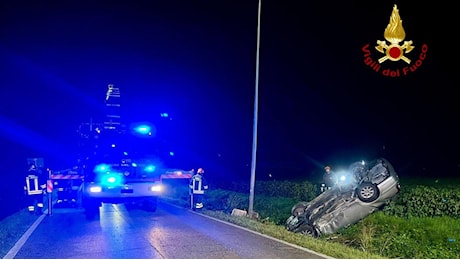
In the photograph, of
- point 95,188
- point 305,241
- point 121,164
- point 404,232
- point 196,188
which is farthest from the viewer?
point 196,188

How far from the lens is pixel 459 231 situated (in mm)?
9328

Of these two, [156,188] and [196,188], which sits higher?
[156,188]

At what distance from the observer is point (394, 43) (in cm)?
2042

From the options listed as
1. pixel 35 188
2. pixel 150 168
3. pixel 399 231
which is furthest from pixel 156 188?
pixel 399 231

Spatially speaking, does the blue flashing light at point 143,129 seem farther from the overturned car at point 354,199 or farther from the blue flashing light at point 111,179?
the overturned car at point 354,199

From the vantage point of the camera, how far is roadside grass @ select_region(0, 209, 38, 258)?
33.3 ft

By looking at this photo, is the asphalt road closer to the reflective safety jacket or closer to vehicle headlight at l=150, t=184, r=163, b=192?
vehicle headlight at l=150, t=184, r=163, b=192

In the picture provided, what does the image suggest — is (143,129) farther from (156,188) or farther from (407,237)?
(407,237)

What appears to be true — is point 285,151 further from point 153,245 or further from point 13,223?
point 153,245

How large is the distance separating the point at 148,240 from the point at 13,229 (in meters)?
4.25

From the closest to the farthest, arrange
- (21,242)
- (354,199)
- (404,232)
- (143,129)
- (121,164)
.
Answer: (404,232) → (21,242) → (354,199) → (121,164) → (143,129)

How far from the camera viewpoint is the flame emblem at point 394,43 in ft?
64.6

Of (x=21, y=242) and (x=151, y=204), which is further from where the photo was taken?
(x=151, y=204)

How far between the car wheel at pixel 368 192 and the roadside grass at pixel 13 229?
24.5 feet
